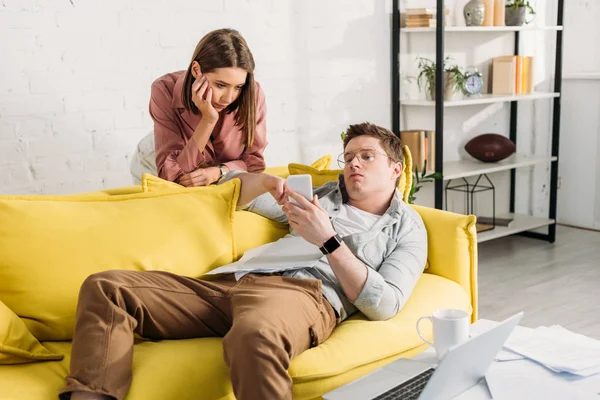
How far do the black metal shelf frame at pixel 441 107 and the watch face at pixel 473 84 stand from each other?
38 centimetres

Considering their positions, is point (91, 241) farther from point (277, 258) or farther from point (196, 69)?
point (196, 69)

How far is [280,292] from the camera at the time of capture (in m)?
2.11

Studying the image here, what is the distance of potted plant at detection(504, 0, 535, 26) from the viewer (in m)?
4.38

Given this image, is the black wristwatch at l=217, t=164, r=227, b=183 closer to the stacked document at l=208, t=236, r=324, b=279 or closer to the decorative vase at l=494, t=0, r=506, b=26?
the stacked document at l=208, t=236, r=324, b=279

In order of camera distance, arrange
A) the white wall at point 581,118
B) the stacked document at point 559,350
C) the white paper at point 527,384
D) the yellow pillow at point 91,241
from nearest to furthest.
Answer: the white paper at point 527,384, the stacked document at point 559,350, the yellow pillow at point 91,241, the white wall at point 581,118

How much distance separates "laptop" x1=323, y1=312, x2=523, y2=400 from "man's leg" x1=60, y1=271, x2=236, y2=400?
0.53 metres

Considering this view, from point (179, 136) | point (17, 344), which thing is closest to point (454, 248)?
point (179, 136)

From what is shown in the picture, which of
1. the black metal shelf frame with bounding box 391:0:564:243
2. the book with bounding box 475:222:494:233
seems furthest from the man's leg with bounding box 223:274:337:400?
the book with bounding box 475:222:494:233

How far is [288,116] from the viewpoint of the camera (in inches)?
154

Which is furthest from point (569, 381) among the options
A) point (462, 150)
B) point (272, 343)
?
point (462, 150)

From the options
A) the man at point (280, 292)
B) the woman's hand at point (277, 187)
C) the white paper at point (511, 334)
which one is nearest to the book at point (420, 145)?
the man at point (280, 292)

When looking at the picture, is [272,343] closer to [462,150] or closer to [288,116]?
[288,116]

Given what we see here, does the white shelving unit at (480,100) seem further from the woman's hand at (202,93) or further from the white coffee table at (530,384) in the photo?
the white coffee table at (530,384)

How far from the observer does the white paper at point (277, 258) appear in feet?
7.47
